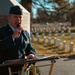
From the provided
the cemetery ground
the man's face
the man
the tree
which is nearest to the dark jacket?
the man

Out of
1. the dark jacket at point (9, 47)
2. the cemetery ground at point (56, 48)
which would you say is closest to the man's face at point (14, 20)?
the dark jacket at point (9, 47)

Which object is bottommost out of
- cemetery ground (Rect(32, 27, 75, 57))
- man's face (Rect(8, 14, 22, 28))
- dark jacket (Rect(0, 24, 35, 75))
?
cemetery ground (Rect(32, 27, 75, 57))

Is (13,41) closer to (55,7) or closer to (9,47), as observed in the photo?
(9,47)

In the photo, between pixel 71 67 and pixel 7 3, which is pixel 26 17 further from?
pixel 71 67

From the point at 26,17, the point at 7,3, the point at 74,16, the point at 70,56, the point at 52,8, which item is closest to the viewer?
the point at 7,3

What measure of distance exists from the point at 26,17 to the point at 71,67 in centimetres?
397

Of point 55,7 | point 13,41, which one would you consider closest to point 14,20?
point 13,41

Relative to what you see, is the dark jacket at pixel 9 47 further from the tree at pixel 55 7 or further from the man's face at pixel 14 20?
the tree at pixel 55 7

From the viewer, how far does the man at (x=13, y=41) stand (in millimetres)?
4500

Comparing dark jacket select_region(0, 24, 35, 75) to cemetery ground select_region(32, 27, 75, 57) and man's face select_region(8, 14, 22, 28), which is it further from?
cemetery ground select_region(32, 27, 75, 57)

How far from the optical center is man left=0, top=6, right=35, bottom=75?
4500 millimetres

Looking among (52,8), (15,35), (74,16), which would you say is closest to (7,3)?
(15,35)

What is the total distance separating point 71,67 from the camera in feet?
45.9

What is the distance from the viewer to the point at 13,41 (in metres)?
4.50
